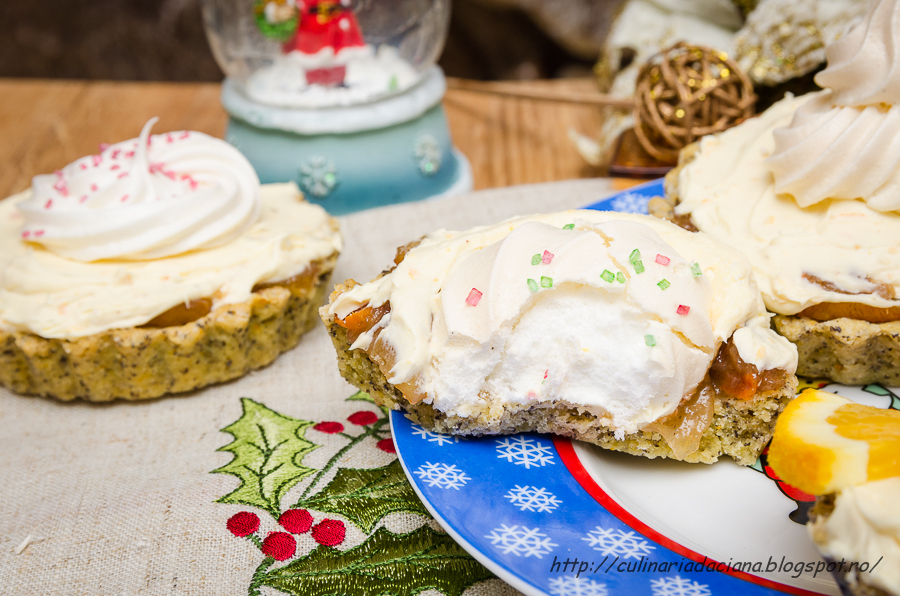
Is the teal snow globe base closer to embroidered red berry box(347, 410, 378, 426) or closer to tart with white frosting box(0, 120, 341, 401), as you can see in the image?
tart with white frosting box(0, 120, 341, 401)

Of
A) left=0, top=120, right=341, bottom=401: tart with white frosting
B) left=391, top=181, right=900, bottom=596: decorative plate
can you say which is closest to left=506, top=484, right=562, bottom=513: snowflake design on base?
left=391, top=181, right=900, bottom=596: decorative plate

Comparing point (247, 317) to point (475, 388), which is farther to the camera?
point (247, 317)

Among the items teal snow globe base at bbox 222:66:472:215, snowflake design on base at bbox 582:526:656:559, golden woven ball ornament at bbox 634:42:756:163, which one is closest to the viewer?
snowflake design on base at bbox 582:526:656:559

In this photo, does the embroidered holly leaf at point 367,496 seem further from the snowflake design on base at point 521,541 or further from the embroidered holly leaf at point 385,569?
the snowflake design on base at point 521,541

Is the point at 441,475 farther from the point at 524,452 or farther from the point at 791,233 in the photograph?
the point at 791,233

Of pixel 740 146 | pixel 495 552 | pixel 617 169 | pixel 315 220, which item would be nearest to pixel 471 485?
pixel 495 552

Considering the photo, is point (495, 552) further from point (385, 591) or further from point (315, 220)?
point (315, 220)
